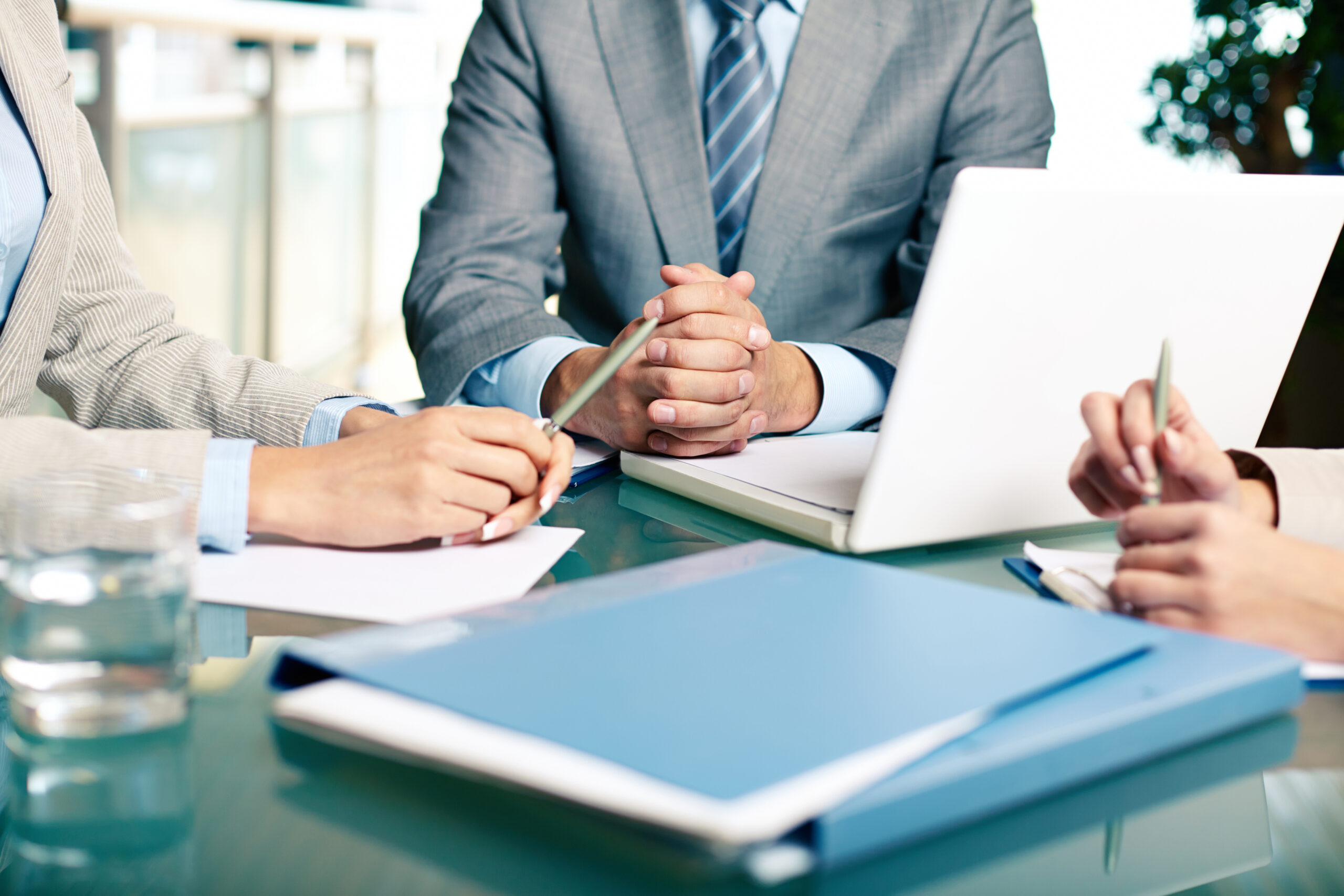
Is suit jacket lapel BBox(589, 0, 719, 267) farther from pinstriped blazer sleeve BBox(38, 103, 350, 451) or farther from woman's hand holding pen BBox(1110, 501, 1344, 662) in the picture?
woman's hand holding pen BBox(1110, 501, 1344, 662)

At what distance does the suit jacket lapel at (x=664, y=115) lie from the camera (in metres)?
1.47

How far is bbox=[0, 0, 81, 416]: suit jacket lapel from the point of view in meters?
1.00

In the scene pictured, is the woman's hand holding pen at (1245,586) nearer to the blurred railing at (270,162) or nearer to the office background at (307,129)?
the office background at (307,129)

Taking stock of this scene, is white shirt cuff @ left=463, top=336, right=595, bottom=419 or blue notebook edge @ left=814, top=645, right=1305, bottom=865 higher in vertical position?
blue notebook edge @ left=814, top=645, right=1305, bottom=865

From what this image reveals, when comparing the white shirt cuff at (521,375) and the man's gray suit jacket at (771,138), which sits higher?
the man's gray suit jacket at (771,138)

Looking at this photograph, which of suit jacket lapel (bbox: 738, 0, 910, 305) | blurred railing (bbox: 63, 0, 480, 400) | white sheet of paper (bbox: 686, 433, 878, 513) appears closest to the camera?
white sheet of paper (bbox: 686, 433, 878, 513)

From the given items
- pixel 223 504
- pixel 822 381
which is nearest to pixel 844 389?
pixel 822 381

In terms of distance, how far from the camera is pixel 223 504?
2.42ft

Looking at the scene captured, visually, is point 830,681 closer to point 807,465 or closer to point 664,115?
point 807,465

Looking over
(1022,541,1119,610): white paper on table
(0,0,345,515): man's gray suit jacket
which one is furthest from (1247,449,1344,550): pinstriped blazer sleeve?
(0,0,345,515): man's gray suit jacket

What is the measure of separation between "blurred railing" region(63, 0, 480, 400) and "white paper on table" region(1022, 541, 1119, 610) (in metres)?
1.90

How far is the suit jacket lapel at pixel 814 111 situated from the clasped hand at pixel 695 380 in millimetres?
367

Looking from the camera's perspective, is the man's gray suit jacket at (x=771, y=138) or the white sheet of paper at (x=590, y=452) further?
the man's gray suit jacket at (x=771, y=138)

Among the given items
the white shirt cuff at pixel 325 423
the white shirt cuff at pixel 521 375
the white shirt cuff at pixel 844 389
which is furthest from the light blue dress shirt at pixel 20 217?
the white shirt cuff at pixel 844 389
